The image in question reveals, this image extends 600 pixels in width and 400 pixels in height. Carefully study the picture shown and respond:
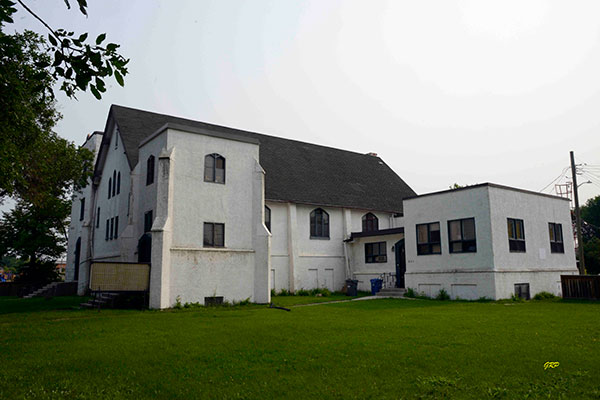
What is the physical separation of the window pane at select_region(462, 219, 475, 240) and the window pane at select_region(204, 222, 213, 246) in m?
12.9

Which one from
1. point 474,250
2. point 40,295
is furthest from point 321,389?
point 40,295

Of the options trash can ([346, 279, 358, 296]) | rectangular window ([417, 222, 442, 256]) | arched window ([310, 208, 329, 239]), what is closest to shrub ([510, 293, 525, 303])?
rectangular window ([417, 222, 442, 256])

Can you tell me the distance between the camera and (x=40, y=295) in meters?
33.1

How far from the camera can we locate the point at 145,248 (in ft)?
81.2

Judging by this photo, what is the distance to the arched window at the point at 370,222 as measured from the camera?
36.3 m

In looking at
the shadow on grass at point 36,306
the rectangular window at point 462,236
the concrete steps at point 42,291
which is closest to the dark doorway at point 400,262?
the rectangular window at point 462,236

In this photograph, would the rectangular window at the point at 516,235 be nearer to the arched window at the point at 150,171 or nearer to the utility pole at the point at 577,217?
the utility pole at the point at 577,217

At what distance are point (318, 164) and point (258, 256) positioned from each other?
16340mm

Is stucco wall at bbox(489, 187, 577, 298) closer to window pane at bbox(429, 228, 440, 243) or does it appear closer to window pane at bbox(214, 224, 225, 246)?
window pane at bbox(429, 228, 440, 243)

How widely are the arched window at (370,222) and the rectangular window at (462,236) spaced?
37.9ft

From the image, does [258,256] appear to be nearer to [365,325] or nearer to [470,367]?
[365,325]

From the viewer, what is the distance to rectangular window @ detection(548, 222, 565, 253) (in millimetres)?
27083

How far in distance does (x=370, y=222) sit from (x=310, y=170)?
244 inches

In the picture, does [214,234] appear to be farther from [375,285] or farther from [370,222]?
[370,222]
